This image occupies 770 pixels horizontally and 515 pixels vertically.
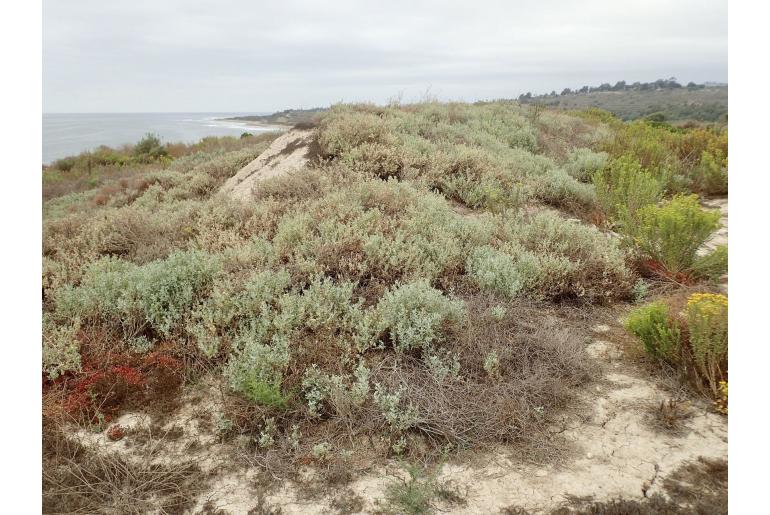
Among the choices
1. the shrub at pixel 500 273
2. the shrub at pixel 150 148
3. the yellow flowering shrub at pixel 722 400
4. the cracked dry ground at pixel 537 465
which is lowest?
the cracked dry ground at pixel 537 465

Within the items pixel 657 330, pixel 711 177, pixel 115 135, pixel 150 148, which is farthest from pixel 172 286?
pixel 115 135

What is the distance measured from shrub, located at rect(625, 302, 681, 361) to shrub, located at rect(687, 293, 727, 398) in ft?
0.63

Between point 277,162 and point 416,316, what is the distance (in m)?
6.85

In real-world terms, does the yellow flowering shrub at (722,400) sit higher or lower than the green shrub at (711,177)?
lower

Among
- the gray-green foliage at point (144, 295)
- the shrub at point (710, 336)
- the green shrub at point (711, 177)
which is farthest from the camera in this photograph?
the green shrub at point (711, 177)

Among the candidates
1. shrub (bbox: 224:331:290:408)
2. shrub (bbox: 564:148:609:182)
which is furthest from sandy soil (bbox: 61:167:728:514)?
shrub (bbox: 564:148:609:182)

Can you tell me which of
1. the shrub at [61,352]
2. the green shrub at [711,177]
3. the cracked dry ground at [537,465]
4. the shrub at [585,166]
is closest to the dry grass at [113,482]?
the cracked dry ground at [537,465]

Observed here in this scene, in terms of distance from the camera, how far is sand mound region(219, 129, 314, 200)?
9336mm

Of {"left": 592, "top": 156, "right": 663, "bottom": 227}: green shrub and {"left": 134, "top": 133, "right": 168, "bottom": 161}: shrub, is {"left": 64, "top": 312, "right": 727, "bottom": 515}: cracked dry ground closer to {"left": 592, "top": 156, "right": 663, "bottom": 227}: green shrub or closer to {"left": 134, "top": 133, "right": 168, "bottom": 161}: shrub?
{"left": 592, "top": 156, "right": 663, "bottom": 227}: green shrub

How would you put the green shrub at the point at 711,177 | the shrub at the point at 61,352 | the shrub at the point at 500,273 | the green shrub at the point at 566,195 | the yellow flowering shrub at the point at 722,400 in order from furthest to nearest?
the green shrub at the point at 711,177 → the green shrub at the point at 566,195 → the shrub at the point at 500,273 → the shrub at the point at 61,352 → the yellow flowering shrub at the point at 722,400

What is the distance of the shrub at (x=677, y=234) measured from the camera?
5.41 m

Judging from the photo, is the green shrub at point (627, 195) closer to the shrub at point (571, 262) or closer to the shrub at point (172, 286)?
the shrub at point (571, 262)

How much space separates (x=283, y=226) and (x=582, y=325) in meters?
3.83

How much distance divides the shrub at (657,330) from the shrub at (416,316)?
5.10 ft
